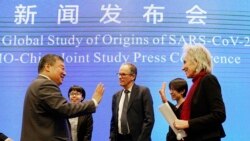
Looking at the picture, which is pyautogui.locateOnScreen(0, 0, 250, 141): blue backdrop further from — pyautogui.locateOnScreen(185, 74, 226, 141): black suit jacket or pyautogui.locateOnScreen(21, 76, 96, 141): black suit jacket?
pyautogui.locateOnScreen(185, 74, 226, 141): black suit jacket

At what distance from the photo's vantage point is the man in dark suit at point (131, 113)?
365 centimetres

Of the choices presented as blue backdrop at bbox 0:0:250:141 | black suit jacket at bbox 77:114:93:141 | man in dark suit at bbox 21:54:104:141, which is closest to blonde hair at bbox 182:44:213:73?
man in dark suit at bbox 21:54:104:141

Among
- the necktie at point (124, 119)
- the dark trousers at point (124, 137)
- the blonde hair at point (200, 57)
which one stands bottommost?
the dark trousers at point (124, 137)

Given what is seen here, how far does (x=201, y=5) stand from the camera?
4547 mm

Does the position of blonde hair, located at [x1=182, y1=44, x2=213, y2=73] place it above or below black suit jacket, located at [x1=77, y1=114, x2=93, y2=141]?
above

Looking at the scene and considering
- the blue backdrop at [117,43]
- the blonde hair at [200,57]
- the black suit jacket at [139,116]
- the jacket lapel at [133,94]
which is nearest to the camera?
the blonde hair at [200,57]

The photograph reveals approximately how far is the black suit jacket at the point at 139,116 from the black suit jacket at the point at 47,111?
111 cm

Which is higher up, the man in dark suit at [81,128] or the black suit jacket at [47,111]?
the black suit jacket at [47,111]

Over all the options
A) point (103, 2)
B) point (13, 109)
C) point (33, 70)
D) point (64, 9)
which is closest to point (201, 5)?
point (103, 2)

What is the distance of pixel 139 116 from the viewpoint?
12.2 feet

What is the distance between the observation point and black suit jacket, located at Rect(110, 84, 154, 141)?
364 centimetres

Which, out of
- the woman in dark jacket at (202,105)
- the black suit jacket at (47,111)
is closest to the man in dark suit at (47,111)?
the black suit jacket at (47,111)

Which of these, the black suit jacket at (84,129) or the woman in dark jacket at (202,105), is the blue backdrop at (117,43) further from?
the woman in dark jacket at (202,105)

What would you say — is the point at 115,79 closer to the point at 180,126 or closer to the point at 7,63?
the point at 7,63
